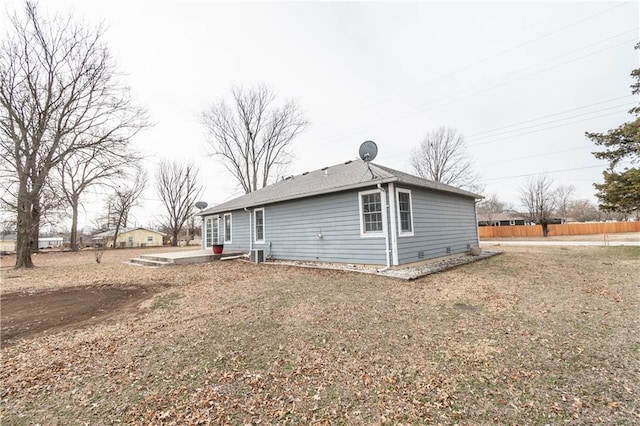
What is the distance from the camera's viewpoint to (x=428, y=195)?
9.98 m

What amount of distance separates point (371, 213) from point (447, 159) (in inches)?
968

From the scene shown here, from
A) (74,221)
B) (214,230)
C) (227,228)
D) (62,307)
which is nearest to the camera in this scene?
(62,307)

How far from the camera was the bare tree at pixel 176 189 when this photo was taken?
3397 cm

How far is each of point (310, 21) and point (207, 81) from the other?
6.47 metres

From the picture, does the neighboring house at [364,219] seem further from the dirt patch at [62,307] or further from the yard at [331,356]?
the dirt patch at [62,307]

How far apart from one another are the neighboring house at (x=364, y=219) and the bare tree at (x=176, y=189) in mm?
24670

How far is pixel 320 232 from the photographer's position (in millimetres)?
10047

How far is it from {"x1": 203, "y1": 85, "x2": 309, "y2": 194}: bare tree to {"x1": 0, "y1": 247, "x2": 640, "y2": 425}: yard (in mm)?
21970

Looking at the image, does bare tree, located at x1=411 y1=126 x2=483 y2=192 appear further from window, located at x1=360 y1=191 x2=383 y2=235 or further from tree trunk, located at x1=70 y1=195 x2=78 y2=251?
tree trunk, located at x1=70 y1=195 x2=78 y2=251

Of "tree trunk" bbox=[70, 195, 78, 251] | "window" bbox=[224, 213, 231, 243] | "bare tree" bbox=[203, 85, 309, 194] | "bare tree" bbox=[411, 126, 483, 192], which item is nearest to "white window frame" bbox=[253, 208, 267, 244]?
"window" bbox=[224, 213, 231, 243]

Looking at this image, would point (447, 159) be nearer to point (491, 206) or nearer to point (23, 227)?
point (491, 206)

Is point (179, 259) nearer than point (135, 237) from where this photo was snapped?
Yes

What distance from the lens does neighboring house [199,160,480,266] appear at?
8289mm

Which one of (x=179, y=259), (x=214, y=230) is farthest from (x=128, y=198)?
(x=179, y=259)
